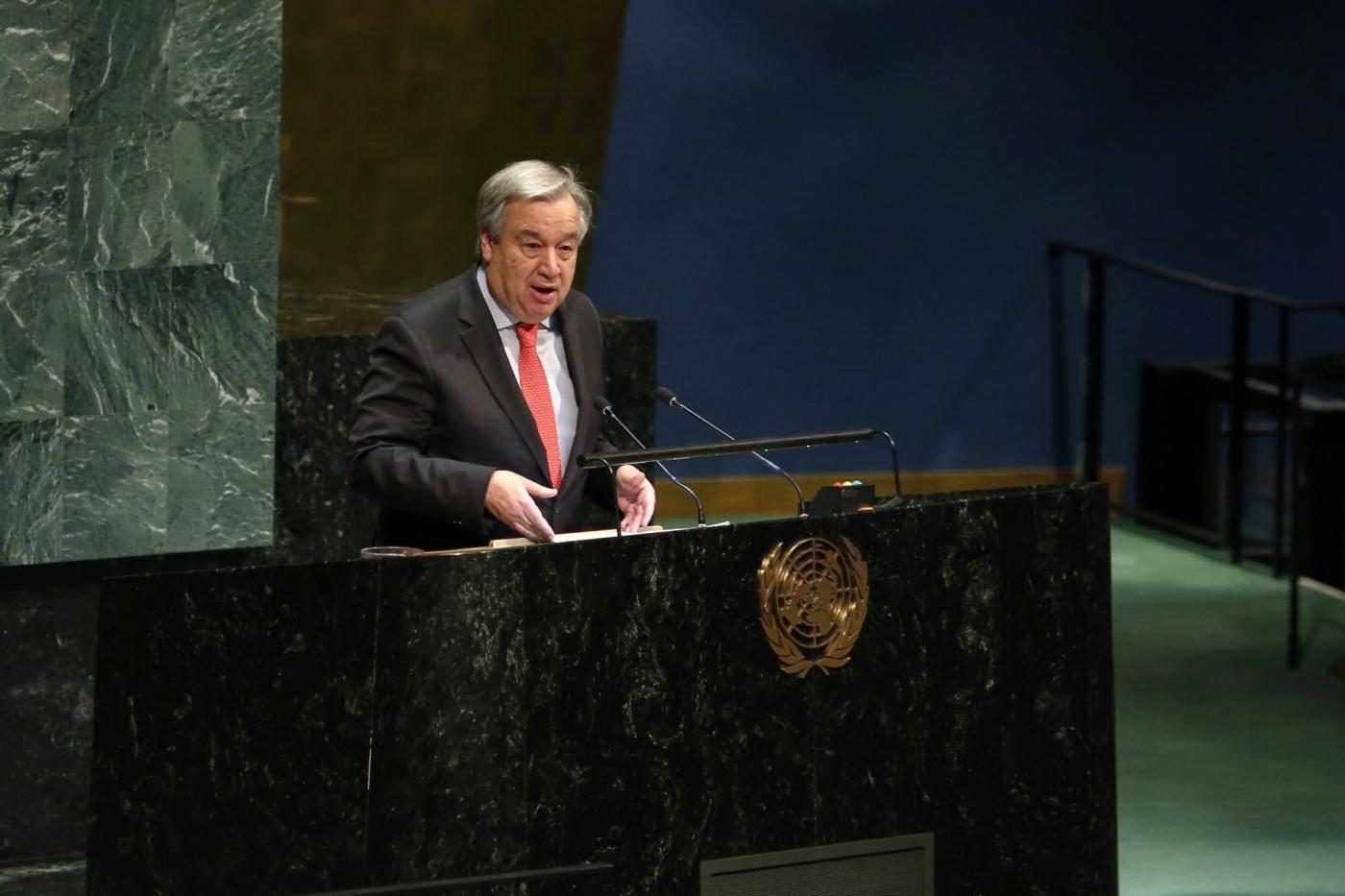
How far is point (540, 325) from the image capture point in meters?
3.54

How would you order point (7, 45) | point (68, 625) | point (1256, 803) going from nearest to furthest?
point (7, 45) → point (68, 625) → point (1256, 803)

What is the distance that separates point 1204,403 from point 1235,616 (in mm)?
1626

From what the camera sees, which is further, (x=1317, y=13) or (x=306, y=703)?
(x=1317, y=13)

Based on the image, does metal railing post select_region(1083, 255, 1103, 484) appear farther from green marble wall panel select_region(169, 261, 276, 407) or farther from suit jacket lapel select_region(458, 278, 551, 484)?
suit jacket lapel select_region(458, 278, 551, 484)

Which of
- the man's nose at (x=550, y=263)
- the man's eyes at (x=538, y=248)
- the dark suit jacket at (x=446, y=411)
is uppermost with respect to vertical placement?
the man's eyes at (x=538, y=248)

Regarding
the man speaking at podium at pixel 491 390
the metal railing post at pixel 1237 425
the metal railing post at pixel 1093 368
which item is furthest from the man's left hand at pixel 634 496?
the metal railing post at pixel 1093 368

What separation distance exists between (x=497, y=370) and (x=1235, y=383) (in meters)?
5.30

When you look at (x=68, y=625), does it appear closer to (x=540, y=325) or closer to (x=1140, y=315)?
(x=540, y=325)

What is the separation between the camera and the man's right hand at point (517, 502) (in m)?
3.08

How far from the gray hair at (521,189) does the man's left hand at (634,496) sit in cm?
39

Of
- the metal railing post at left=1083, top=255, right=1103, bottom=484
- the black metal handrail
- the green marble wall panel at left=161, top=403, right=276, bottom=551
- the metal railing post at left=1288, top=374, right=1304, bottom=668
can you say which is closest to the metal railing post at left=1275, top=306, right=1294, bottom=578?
the black metal handrail

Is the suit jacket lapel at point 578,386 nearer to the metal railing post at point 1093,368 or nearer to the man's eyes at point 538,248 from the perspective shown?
the man's eyes at point 538,248

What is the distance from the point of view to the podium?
287cm

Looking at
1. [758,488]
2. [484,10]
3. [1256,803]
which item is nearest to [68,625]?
[1256,803]
